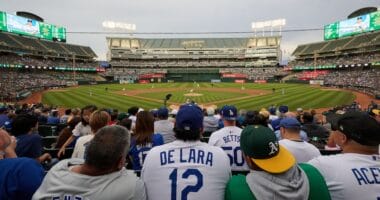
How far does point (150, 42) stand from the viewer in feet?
436

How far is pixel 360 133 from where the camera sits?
9.64 ft

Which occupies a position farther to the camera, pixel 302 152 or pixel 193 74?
pixel 193 74

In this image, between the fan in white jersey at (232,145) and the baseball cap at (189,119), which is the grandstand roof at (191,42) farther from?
the baseball cap at (189,119)

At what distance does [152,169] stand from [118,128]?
0.61 meters

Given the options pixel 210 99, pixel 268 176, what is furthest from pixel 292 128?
pixel 210 99

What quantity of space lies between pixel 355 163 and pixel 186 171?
1747 mm

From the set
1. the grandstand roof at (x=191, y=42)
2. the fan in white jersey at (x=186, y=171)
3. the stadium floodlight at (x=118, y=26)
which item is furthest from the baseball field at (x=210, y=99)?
the grandstand roof at (x=191, y=42)

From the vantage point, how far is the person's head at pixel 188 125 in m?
3.19

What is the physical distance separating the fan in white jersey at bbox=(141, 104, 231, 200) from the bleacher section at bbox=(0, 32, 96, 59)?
80.6m

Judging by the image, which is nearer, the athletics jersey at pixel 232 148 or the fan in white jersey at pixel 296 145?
the fan in white jersey at pixel 296 145

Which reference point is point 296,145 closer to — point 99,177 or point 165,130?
point 99,177

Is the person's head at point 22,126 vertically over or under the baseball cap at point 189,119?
under

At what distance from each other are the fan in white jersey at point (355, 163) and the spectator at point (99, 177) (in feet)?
6.32

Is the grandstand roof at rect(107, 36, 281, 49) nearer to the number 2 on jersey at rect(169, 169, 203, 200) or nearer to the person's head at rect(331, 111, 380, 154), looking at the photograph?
the person's head at rect(331, 111, 380, 154)
